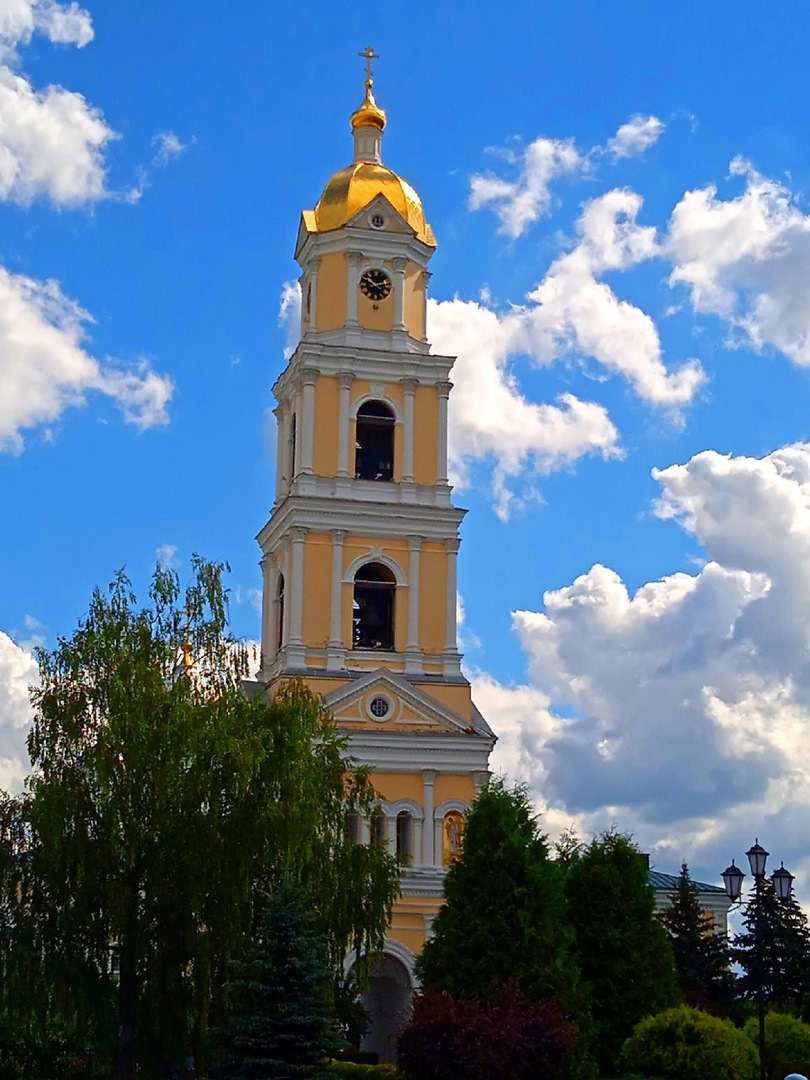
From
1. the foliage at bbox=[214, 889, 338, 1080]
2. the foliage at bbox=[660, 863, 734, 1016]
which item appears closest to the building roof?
the foliage at bbox=[660, 863, 734, 1016]

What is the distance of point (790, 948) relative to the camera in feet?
163

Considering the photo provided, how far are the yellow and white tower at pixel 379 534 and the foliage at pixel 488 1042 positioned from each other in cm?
1701

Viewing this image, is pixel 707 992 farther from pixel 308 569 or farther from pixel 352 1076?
pixel 352 1076

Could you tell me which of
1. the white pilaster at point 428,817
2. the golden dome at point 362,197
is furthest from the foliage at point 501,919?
the golden dome at point 362,197

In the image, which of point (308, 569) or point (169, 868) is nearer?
point (169, 868)

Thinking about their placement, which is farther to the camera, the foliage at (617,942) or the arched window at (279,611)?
the arched window at (279,611)

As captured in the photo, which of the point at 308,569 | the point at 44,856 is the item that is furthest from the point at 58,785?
the point at 308,569

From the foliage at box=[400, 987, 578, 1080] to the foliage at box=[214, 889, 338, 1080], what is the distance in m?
1.72

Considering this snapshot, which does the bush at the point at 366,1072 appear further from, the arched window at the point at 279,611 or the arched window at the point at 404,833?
the arched window at the point at 279,611

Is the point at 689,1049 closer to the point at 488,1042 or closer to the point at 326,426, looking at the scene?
the point at 488,1042

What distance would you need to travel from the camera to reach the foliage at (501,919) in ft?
102

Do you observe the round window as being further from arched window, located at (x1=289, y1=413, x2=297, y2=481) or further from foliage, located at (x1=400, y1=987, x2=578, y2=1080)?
foliage, located at (x1=400, y1=987, x2=578, y2=1080)

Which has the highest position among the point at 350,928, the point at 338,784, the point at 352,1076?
the point at 338,784

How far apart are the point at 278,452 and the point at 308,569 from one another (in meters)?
6.08
